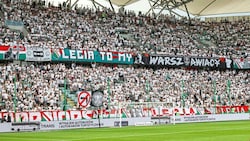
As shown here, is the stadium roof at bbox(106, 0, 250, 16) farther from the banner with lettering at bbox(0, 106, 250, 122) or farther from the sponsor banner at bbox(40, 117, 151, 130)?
the sponsor banner at bbox(40, 117, 151, 130)

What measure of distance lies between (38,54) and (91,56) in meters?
6.33

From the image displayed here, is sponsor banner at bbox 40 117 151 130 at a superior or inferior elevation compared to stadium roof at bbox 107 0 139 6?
inferior

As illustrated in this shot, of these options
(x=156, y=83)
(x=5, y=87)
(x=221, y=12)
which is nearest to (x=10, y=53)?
(x=5, y=87)

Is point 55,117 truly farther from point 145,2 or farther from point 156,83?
point 145,2

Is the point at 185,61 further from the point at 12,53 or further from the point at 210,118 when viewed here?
the point at 12,53

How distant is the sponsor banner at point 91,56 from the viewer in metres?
52.2

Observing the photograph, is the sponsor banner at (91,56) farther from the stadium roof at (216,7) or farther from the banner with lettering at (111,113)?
the stadium roof at (216,7)

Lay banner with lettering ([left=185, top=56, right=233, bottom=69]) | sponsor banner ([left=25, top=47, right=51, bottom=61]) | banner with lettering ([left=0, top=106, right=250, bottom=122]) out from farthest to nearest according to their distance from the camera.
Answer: banner with lettering ([left=185, top=56, right=233, bottom=69]) < sponsor banner ([left=25, top=47, right=51, bottom=61]) < banner with lettering ([left=0, top=106, right=250, bottom=122])

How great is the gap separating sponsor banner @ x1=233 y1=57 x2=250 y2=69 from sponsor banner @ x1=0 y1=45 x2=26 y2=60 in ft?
92.7

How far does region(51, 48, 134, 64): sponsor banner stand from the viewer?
171 ft

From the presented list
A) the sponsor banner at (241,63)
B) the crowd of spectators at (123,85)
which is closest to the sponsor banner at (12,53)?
the crowd of spectators at (123,85)

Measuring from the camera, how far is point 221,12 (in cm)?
8381

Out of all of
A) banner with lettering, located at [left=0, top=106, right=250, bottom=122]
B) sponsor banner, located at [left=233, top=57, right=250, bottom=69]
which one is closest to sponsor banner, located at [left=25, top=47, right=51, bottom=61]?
banner with lettering, located at [left=0, top=106, right=250, bottom=122]

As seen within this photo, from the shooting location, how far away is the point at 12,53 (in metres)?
48.9
